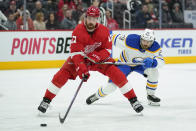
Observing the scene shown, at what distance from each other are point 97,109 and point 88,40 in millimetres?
Answer: 843

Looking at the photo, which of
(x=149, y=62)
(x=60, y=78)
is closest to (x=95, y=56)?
(x=60, y=78)

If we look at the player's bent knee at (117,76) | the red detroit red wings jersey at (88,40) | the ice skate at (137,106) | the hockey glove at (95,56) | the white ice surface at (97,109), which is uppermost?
the red detroit red wings jersey at (88,40)

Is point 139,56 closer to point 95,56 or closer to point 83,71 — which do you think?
point 95,56

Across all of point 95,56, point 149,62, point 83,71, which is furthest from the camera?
point 149,62

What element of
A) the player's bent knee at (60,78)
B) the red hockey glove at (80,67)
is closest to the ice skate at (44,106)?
the player's bent knee at (60,78)

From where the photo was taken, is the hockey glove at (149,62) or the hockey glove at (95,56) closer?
the hockey glove at (95,56)

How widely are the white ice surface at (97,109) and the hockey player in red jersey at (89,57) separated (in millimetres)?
242

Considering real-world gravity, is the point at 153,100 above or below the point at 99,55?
below

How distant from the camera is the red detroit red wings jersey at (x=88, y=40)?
4.02 meters

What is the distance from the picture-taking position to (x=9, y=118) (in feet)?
13.1

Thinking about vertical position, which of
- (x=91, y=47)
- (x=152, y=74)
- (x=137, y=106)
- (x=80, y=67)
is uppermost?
(x=91, y=47)

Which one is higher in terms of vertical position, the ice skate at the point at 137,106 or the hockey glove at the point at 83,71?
the hockey glove at the point at 83,71

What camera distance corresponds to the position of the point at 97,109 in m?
4.50

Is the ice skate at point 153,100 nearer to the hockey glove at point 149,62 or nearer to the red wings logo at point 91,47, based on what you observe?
the hockey glove at point 149,62
